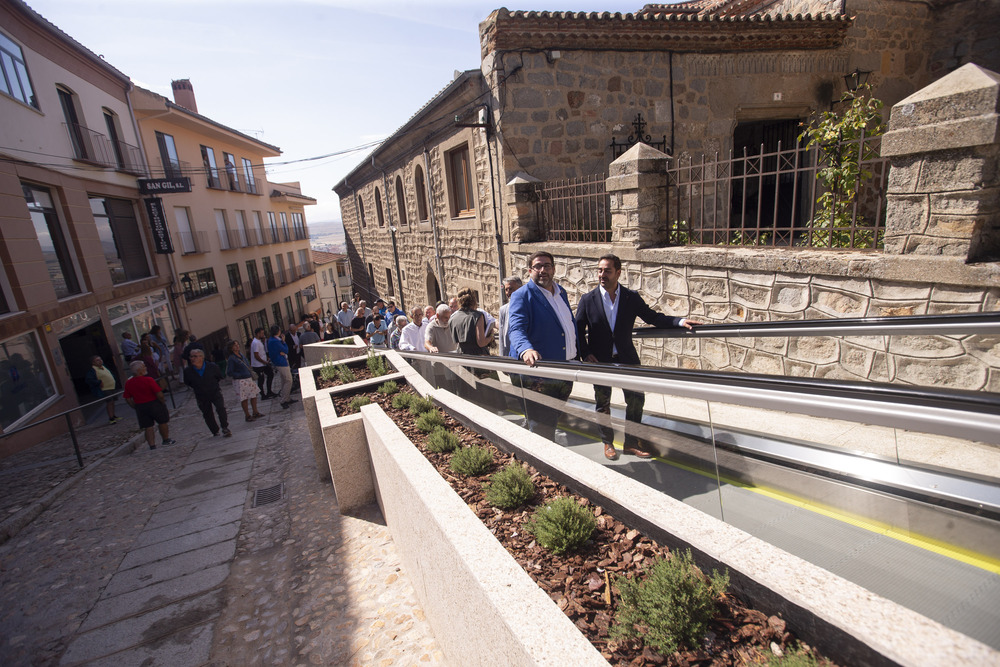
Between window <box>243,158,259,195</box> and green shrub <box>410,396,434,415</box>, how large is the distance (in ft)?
83.4

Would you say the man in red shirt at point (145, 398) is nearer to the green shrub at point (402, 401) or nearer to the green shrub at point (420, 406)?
the green shrub at point (402, 401)

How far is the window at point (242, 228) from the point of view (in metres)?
23.4

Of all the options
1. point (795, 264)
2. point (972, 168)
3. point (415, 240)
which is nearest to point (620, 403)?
point (795, 264)

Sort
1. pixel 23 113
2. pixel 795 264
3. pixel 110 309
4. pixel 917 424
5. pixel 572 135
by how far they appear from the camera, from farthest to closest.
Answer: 1. pixel 110 309
2. pixel 23 113
3. pixel 572 135
4. pixel 795 264
5. pixel 917 424

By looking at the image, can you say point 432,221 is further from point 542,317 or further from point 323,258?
point 323,258

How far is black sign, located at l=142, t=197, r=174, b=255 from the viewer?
15680 millimetres

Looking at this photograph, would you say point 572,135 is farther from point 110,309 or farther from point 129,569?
point 110,309

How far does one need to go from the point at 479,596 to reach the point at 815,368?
12.0ft

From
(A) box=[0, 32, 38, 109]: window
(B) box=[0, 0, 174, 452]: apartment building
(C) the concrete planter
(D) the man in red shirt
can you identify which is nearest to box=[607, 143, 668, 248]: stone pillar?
(C) the concrete planter

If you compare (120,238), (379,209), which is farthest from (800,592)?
(379,209)

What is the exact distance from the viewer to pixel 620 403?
2867mm

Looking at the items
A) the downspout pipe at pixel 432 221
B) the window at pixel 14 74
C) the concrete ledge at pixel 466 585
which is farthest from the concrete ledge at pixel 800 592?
the window at pixel 14 74

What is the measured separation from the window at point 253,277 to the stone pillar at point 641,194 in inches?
899

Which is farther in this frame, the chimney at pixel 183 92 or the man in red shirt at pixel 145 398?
the chimney at pixel 183 92
